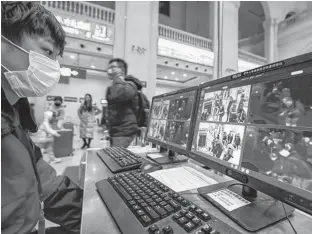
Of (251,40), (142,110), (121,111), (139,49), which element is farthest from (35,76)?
(251,40)

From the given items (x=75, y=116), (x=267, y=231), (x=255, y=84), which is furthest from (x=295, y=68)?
(x=75, y=116)

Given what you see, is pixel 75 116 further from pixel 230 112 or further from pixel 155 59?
pixel 230 112

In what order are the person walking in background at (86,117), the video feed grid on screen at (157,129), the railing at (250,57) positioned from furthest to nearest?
the railing at (250,57)
the person walking in background at (86,117)
the video feed grid on screen at (157,129)

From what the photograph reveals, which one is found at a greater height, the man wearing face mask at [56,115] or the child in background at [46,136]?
the man wearing face mask at [56,115]

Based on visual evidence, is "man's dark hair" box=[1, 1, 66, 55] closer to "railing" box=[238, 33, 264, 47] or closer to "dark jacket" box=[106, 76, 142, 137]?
"dark jacket" box=[106, 76, 142, 137]

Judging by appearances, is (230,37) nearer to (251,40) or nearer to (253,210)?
(251,40)

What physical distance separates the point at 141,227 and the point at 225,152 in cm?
33

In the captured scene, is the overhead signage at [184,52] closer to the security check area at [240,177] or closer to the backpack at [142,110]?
Answer: the backpack at [142,110]

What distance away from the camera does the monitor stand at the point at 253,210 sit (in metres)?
0.39

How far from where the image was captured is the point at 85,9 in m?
4.48

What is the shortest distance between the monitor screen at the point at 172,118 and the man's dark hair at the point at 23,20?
1.97 feet

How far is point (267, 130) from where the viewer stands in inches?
16.6

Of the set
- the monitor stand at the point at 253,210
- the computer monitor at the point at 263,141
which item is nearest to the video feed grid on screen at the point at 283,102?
the computer monitor at the point at 263,141

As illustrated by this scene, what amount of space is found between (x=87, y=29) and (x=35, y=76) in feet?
15.1
